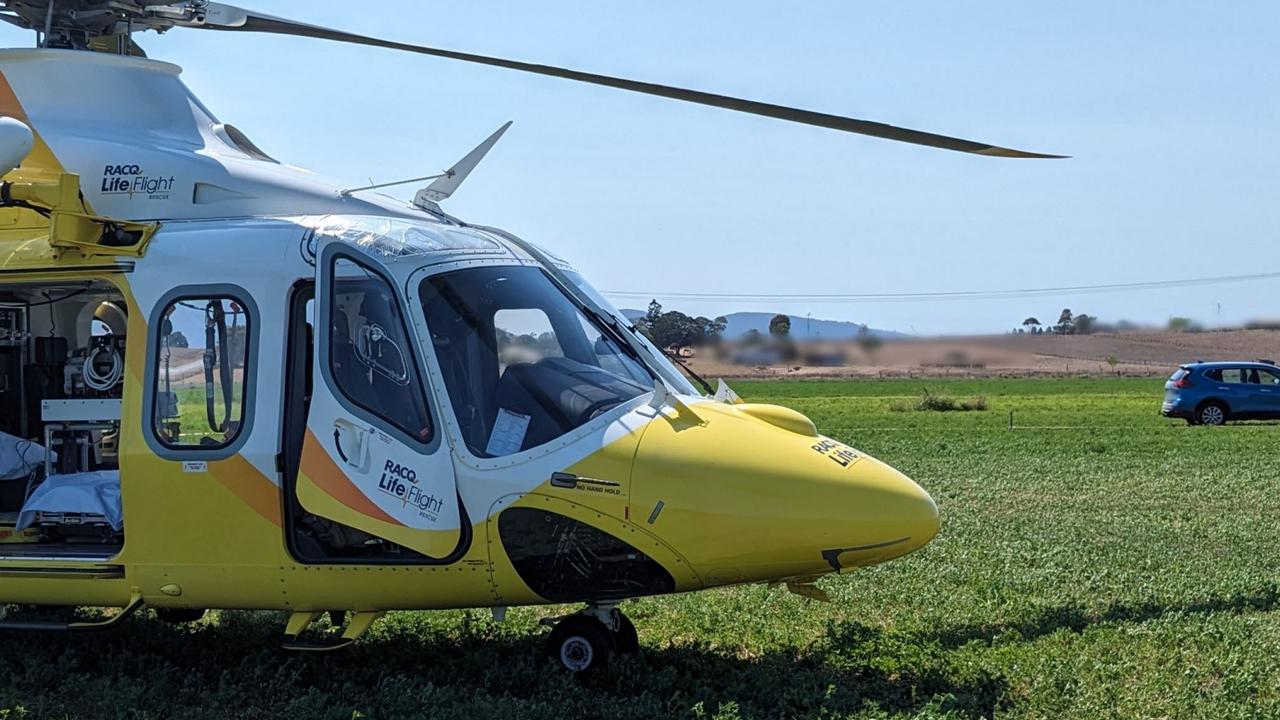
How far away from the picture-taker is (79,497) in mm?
7383

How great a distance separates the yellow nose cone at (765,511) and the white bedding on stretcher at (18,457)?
411cm

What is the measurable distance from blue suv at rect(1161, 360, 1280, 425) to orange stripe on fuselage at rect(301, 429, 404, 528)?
88.0 ft

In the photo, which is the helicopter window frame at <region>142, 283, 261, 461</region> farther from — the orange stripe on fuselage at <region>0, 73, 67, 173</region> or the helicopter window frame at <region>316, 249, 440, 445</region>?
the orange stripe on fuselage at <region>0, 73, 67, 173</region>

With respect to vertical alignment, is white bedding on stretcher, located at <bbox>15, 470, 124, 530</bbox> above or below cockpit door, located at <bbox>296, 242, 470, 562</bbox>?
below

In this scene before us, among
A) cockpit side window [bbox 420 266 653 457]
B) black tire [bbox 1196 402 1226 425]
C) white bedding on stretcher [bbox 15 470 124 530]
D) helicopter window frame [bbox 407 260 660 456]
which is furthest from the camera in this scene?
black tire [bbox 1196 402 1226 425]

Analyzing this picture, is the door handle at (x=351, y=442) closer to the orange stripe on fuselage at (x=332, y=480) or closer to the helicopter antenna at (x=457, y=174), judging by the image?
the orange stripe on fuselage at (x=332, y=480)

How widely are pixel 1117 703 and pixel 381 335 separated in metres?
4.00

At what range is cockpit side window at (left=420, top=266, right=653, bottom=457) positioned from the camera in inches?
257

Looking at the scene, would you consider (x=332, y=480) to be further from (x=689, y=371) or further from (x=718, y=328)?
(x=718, y=328)

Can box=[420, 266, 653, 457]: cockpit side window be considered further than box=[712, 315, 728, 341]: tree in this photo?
No

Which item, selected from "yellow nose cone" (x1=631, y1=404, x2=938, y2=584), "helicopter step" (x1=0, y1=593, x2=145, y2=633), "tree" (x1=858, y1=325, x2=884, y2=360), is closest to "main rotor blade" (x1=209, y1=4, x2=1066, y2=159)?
"yellow nose cone" (x1=631, y1=404, x2=938, y2=584)

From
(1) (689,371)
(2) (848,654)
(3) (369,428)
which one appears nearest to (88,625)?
(3) (369,428)

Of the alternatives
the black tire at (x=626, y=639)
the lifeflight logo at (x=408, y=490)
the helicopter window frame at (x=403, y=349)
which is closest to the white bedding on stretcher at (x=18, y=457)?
the helicopter window frame at (x=403, y=349)

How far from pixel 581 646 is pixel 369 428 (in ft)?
5.01
